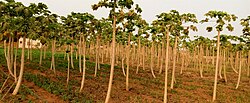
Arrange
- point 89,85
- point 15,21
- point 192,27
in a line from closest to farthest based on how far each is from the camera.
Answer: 1. point 15,21
2. point 192,27
3. point 89,85

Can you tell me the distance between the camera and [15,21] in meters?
15.3

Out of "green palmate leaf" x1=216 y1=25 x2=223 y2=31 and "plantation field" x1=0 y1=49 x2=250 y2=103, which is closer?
"plantation field" x1=0 y1=49 x2=250 y2=103

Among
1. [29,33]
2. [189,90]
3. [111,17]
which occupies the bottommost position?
[189,90]

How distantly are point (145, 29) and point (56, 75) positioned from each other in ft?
34.1

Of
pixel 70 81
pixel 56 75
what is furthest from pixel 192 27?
pixel 56 75

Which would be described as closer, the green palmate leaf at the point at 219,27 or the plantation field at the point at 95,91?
the plantation field at the point at 95,91

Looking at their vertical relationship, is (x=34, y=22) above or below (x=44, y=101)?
above

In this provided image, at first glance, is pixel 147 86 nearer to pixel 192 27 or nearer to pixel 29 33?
pixel 192 27

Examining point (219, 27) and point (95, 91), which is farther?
point (219, 27)

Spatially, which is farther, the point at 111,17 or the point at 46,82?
the point at 46,82

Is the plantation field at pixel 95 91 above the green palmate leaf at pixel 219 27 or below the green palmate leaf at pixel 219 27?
below

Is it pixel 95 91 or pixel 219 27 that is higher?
pixel 219 27

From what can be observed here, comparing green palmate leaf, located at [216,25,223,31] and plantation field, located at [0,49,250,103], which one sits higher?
green palmate leaf, located at [216,25,223,31]

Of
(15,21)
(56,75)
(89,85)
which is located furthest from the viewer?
(56,75)
